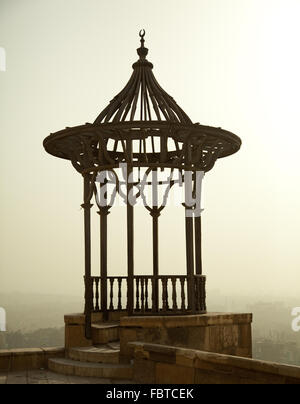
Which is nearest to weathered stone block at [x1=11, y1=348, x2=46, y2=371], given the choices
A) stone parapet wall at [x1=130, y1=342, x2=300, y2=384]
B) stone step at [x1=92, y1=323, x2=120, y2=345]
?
stone step at [x1=92, y1=323, x2=120, y2=345]

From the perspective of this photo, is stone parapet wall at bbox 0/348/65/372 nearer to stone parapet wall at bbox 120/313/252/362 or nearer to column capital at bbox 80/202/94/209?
stone parapet wall at bbox 120/313/252/362

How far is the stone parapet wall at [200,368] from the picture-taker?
8.17 m

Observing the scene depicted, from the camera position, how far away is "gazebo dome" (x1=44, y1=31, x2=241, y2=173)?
13.6 meters

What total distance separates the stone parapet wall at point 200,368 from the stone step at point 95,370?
1.43ft

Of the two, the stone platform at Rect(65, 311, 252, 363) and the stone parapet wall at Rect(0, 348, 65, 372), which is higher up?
the stone platform at Rect(65, 311, 252, 363)

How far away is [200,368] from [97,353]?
3.36 meters

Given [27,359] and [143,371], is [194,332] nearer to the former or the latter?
[143,371]

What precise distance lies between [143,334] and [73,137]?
4630mm

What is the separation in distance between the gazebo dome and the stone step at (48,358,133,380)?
432 cm

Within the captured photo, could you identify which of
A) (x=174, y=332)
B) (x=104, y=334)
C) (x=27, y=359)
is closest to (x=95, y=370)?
(x=104, y=334)

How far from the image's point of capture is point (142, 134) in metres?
13.6

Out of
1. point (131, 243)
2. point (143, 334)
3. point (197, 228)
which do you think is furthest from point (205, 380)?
point (197, 228)

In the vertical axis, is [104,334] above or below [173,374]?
above
